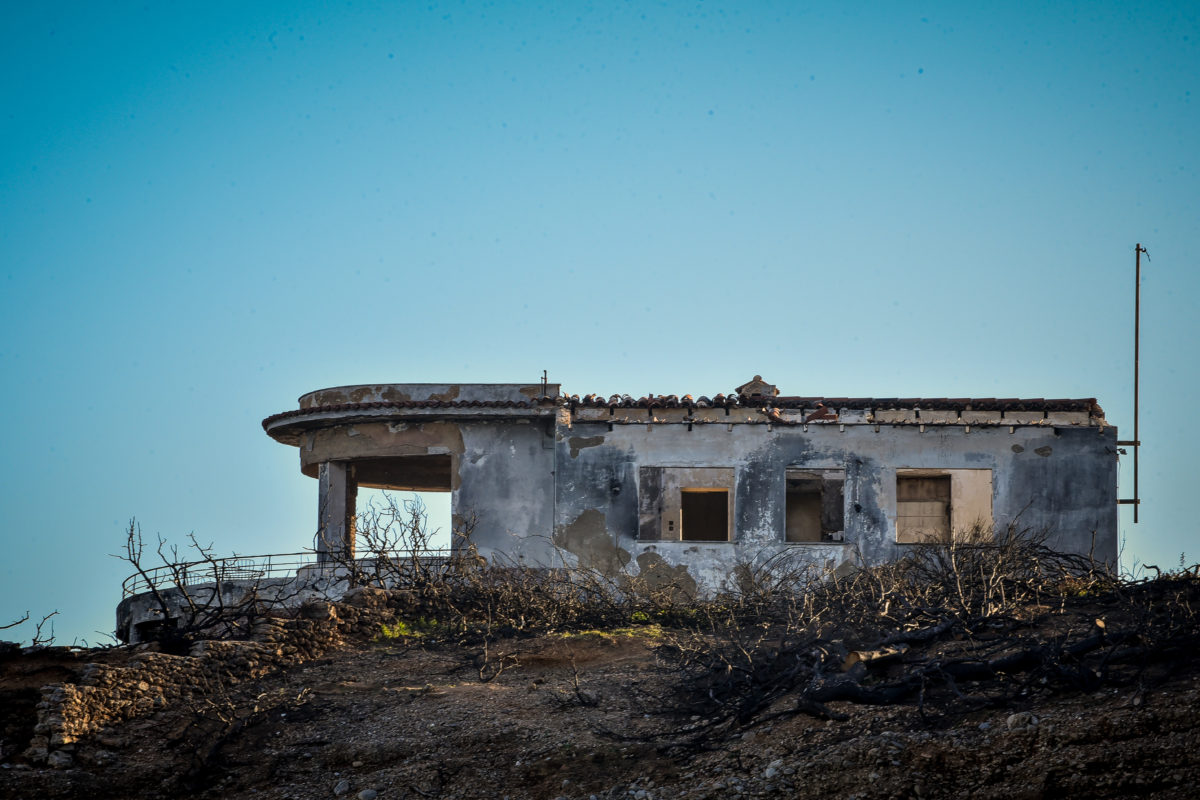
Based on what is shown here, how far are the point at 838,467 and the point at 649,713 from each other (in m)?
8.40

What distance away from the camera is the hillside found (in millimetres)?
8617

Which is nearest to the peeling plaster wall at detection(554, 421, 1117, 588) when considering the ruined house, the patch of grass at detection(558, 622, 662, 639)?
the ruined house

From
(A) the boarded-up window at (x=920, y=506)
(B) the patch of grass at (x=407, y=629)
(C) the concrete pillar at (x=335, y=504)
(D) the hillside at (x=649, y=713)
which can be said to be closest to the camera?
(D) the hillside at (x=649, y=713)

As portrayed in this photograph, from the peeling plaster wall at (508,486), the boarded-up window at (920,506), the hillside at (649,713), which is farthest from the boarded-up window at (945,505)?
the peeling plaster wall at (508,486)

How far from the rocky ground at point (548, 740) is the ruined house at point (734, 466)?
4.03 metres

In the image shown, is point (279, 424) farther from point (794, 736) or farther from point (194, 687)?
point (794, 736)

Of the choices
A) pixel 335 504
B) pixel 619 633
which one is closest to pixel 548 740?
pixel 619 633

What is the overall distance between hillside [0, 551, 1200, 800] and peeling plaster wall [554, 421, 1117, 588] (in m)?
3.78

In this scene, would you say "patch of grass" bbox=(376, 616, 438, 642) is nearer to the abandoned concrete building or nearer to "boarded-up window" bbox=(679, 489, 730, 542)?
the abandoned concrete building

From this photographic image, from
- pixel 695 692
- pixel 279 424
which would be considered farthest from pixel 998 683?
pixel 279 424

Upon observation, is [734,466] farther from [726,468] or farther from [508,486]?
[508,486]

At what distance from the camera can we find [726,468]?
742 inches

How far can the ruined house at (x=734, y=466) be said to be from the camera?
60.7ft

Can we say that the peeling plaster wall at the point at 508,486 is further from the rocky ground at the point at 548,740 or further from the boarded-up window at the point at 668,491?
the rocky ground at the point at 548,740
